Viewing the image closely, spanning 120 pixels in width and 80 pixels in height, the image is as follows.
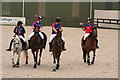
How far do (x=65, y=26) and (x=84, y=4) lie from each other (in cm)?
425

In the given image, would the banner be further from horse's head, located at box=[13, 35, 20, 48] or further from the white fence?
horse's head, located at box=[13, 35, 20, 48]

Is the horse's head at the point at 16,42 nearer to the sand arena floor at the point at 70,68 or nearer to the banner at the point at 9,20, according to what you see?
the sand arena floor at the point at 70,68

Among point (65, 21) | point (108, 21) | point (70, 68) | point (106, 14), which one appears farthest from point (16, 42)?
point (106, 14)

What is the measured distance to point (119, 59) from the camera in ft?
58.9

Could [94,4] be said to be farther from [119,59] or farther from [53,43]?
[53,43]

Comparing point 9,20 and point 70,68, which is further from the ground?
point 9,20

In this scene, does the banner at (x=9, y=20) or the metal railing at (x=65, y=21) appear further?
the metal railing at (x=65, y=21)

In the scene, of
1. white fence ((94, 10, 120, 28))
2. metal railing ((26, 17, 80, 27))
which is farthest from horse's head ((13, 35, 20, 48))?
white fence ((94, 10, 120, 28))

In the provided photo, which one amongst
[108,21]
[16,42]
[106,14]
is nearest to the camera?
[16,42]

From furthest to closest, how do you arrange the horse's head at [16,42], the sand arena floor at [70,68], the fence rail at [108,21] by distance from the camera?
the fence rail at [108,21], the horse's head at [16,42], the sand arena floor at [70,68]

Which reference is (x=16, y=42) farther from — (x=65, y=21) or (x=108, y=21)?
(x=65, y=21)

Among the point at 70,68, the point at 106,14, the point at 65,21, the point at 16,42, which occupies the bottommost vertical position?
the point at 70,68

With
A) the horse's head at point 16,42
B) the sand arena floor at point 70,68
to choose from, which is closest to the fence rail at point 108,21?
the sand arena floor at point 70,68

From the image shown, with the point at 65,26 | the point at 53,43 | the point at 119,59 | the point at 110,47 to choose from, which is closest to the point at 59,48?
the point at 53,43
